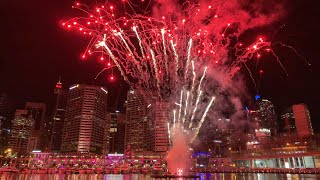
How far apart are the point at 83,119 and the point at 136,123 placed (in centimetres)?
3147

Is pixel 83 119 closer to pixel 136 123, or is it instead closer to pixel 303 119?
pixel 136 123

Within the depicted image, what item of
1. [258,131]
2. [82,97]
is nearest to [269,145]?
[258,131]

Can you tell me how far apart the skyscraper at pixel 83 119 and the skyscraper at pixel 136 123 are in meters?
21.1

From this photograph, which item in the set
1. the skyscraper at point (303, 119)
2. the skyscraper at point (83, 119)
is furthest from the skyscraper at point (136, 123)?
the skyscraper at point (303, 119)

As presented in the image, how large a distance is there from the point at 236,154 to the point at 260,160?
51.3 feet

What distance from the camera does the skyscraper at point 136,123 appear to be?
14750cm

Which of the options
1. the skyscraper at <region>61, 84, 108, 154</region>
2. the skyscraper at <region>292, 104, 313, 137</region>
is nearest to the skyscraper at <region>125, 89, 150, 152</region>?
the skyscraper at <region>61, 84, 108, 154</region>

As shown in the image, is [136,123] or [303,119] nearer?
[303,119]

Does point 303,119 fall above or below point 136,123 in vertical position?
below

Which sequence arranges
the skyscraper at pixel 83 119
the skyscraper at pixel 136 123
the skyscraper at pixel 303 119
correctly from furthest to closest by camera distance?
the skyscraper at pixel 83 119 < the skyscraper at pixel 136 123 < the skyscraper at pixel 303 119

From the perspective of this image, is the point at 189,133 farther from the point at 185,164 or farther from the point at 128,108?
the point at 128,108

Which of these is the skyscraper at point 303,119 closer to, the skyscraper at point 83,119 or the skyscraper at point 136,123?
the skyscraper at point 136,123

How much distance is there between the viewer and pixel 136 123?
555 ft

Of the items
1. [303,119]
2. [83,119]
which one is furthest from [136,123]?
[303,119]
